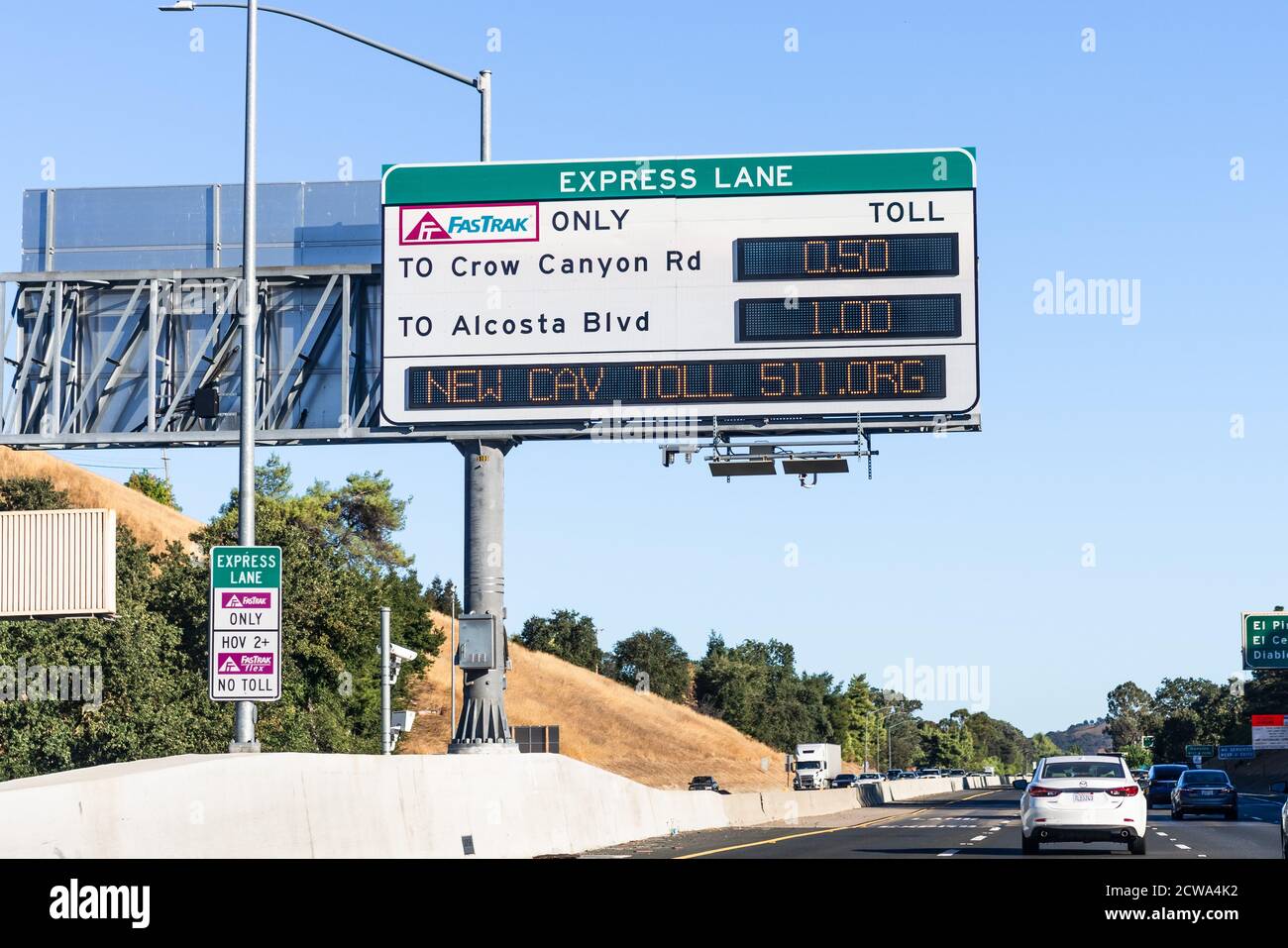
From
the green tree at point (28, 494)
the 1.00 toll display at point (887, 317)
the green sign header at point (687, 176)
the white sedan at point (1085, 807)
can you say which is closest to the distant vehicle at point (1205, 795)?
the white sedan at point (1085, 807)

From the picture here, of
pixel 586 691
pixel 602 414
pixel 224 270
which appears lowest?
pixel 586 691

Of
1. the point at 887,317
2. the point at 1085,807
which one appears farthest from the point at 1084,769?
the point at 887,317

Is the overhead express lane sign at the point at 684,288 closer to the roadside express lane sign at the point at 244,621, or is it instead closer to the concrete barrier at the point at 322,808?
the concrete barrier at the point at 322,808

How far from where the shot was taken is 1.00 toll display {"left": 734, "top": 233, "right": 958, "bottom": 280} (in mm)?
29562

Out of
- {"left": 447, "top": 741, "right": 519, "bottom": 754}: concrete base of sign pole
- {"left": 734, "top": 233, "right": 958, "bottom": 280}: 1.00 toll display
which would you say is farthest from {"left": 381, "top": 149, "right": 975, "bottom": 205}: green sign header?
{"left": 447, "top": 741, "right": 519, "bottom": 754}: concrete base of sign pole

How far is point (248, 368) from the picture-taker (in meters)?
24.8

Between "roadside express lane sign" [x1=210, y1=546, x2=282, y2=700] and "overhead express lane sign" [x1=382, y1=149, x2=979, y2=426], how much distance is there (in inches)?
360

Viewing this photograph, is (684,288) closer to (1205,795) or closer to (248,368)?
(248,368)

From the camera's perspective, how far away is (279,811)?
19.4 m

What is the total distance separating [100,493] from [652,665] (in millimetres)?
69711

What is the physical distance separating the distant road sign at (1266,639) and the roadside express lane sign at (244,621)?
3034 inches
